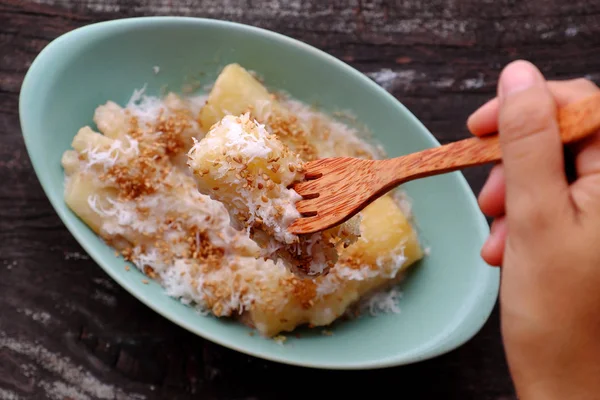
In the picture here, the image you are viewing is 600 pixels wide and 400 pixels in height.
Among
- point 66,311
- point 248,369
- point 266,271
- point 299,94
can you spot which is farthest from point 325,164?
point 66,311

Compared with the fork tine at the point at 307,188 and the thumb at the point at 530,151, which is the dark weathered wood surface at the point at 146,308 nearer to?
the fork tine at the point at 307,188

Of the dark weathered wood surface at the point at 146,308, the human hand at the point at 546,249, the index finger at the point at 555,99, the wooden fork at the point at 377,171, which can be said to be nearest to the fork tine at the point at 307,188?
the wooden fork at the point at 377,171

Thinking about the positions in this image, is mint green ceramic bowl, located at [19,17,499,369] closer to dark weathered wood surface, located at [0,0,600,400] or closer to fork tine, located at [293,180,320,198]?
dark weathered wood surface, located at [0,0,600,400]

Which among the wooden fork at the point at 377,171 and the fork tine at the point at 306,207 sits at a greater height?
the wooden fork at the point at 377,171

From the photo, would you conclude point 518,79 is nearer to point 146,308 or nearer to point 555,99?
point 555,99

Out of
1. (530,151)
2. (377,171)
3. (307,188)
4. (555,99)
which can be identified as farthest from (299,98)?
(530,151)

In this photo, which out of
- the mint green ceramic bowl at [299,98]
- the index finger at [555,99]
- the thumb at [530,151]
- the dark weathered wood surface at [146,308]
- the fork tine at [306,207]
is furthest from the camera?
the dark weathered wood surface at [146,308]
